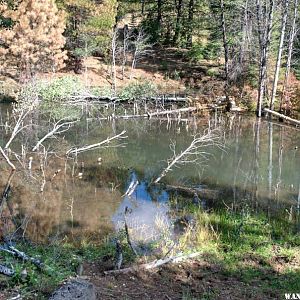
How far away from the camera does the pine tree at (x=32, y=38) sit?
1168 inches

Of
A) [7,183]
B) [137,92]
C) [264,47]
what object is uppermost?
[264,47]

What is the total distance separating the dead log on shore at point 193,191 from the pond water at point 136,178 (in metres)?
0.20

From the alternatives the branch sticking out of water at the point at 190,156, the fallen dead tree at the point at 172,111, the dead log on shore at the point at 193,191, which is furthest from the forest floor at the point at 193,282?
the fallen dead tree at the point at 172,111

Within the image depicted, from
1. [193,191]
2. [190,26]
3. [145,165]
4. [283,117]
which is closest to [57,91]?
[283,117]

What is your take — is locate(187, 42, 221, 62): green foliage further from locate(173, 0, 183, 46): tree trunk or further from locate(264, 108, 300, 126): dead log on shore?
locate(264, 108, 300, 126): dead log on shore

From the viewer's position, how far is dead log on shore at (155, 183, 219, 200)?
1351 centimetres

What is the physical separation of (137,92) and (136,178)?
14.7 m

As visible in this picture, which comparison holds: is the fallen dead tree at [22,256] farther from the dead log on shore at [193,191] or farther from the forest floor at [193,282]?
the dead log on shore at [193,191]

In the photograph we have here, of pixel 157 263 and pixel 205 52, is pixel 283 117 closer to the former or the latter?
pixel 205 52

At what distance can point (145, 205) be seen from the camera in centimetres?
1284

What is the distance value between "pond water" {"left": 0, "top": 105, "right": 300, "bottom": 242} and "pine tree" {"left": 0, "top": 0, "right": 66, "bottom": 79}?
10.6 m

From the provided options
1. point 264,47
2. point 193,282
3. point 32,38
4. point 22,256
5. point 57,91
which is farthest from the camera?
point 32,38

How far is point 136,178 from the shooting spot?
49.8ft

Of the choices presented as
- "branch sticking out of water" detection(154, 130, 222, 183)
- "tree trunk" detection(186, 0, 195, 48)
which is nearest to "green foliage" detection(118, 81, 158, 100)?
"branch sticking out of water" detection(154, 130, 222, 183)
